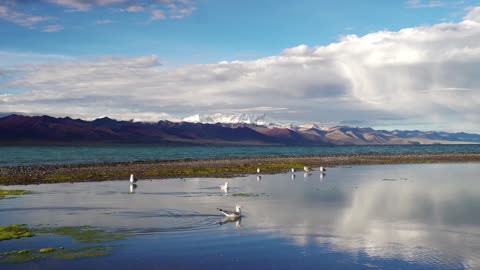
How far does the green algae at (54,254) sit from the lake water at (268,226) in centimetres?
39

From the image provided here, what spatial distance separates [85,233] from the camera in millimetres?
→ 20641

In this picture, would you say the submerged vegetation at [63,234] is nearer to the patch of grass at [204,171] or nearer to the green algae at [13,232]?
the green algae at [13,232]

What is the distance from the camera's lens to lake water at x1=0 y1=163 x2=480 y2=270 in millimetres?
16219

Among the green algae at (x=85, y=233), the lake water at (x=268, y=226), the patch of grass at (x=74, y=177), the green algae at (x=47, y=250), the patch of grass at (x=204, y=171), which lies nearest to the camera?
the lake water at (x=268, y=226)

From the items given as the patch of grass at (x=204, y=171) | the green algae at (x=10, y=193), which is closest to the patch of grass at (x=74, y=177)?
the patch of grass at (x=204, y=171)

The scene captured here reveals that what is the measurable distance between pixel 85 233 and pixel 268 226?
7600 millimetres

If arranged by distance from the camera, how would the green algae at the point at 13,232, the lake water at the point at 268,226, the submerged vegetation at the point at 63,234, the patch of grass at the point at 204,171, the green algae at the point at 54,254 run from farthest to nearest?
the patch of grass at the point at 204,171 → the green algae at the point at 13,232 → the submerged vegetation at the point at 63,234 → the green algae at the point at 54,254 → the lake water at the point at 268,226

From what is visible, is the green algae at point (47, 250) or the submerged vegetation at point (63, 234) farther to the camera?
the green algae at point (47, 250)

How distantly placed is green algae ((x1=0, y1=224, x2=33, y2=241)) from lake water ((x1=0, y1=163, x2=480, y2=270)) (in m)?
0.67

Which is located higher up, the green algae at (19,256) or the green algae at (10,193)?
the green algae at (10,193)

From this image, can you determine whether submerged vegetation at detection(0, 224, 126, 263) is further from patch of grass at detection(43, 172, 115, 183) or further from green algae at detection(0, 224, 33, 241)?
patch of grass at detection(43, 172, 115, 183)

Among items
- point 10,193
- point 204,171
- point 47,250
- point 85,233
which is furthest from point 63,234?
point 204,171

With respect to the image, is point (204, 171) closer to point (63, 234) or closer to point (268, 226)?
point (268, 226)

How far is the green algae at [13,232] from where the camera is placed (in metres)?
19.8
